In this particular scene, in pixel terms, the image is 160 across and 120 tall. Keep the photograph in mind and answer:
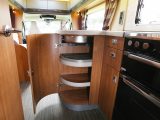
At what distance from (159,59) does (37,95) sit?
1569 mm

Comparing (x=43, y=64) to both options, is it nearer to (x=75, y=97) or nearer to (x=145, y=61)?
(x=75, y=97)

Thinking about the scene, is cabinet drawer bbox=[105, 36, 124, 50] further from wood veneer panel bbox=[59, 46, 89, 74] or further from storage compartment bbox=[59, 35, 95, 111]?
wood veneer panel bbox=[59, 46, 89, 74]

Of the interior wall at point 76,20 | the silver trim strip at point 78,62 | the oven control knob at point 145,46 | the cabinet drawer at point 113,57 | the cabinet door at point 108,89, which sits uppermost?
the interior wall at point 76,20

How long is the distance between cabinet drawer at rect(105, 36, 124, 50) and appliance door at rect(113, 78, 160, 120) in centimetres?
33

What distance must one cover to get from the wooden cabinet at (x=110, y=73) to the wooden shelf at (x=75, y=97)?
0.27m

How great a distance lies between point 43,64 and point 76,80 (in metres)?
0.51

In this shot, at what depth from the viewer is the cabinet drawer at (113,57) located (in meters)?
1.18

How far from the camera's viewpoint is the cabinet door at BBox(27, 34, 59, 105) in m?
1.53

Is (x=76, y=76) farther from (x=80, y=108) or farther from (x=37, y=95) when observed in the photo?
(x=37, y=95)

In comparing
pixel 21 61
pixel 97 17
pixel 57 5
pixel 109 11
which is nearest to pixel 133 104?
pixel 109 11

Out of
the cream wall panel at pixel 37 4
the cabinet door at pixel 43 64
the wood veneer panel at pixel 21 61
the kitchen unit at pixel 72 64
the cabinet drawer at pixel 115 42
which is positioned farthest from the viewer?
the cream wall panel at pixel 37 4

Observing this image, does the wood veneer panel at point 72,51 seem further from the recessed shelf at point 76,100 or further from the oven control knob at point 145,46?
the oven control knob at point 145,46

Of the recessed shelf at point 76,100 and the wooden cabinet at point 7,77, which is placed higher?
the wooden cabinet at point 7,77

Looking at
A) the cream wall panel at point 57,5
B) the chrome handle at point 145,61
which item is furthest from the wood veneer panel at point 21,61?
the cream wall panel at point 57,5
